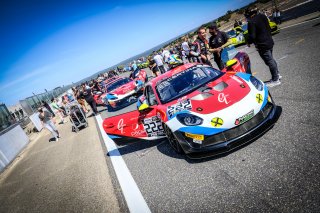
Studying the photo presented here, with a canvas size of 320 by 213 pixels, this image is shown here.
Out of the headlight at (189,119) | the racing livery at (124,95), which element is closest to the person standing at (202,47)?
the racing livery at (124,95)

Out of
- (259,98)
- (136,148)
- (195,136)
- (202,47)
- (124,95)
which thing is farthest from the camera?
(124,95)

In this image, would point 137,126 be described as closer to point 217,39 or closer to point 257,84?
point 257,84

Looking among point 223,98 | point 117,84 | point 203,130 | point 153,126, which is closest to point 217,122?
point 203,130

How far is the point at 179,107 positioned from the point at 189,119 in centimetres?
39

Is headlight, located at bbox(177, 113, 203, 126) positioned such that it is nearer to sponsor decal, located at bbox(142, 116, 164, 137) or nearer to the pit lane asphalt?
the pit lane asphalt

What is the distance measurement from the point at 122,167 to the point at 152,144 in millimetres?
913

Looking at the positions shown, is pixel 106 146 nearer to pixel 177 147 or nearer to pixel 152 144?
pixel 152 144

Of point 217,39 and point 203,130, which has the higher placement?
point 217,39

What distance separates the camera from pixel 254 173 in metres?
3.01

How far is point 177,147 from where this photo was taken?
4133mm

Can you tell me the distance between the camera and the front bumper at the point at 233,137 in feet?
10.7

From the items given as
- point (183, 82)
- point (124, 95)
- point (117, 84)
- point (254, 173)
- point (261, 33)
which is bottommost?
point (254, 173)

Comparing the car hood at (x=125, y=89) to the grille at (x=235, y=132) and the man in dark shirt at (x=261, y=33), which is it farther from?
the grille at (x=235, y=132)

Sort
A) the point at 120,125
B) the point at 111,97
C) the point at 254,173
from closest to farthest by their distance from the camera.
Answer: the point at 254,173 < the point at 120,125 < the point at 111,97
